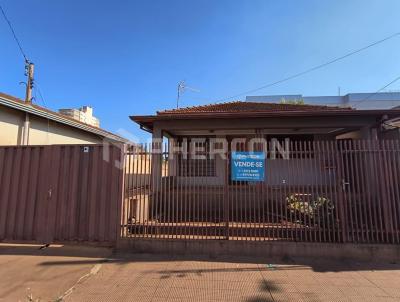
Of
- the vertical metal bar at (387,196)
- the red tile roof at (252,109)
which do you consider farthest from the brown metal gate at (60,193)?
the vertical metal bar at (387,196)

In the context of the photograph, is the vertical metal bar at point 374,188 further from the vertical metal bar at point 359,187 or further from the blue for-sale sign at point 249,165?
the blue for-sale sign at point 249,165

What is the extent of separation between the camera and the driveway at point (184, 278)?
13.7 ft

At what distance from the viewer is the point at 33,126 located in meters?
9.02

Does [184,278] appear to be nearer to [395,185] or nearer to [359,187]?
[359,187]

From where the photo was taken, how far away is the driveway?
418 centimetres

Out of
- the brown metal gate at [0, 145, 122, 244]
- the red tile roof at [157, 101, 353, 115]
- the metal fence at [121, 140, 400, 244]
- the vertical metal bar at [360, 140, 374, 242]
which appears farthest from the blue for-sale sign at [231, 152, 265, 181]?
the red tile roof at [157, 101, 353, 115]

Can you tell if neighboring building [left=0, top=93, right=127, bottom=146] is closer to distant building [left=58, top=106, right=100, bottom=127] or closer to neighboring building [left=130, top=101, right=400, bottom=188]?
neighboring building [left=130, top=101, right=400, bottom=188]

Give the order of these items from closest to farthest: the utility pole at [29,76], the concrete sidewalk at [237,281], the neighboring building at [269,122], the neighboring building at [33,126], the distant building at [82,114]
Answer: the concrete sidewalk at [237,281] → the neighboring building at [33,126] → the neighboring building at [269,122] → the utility pole at [29,76] → the distant building at [82,114]

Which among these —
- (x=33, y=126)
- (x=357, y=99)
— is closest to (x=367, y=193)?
(x=33, y=126)

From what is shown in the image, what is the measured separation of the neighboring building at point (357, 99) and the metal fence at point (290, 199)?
106ft

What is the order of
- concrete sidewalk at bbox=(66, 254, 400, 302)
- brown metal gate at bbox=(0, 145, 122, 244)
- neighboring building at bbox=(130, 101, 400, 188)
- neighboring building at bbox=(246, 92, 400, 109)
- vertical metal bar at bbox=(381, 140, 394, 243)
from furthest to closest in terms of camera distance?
neighboring building at bbox=(246, 92, 400, 109) < neighboring building at bbox=(130, 101, 400, 188) < brown metal gate at bbox=(0, 145, 122, 244) < vertical metal bar at bbox=(381, 140, 394, 243) < concrete sidewalk at bbox=(66, 254, 400, 302)

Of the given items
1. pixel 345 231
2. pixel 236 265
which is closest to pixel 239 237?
pixel 236 265

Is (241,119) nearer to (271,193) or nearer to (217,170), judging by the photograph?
(217,170)

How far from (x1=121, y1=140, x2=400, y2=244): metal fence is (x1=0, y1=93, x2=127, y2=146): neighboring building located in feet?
5.37
